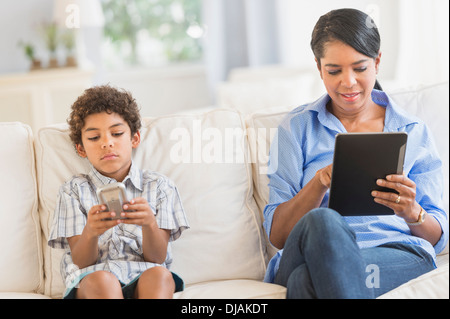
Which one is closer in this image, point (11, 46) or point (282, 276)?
point (282, 276)

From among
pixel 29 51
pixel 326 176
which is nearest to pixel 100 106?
pixel 326 176

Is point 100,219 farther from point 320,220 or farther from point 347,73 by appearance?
point 347,73

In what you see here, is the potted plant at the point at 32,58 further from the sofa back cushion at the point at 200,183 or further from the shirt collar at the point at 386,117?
the shirt collar at the point at 386,117

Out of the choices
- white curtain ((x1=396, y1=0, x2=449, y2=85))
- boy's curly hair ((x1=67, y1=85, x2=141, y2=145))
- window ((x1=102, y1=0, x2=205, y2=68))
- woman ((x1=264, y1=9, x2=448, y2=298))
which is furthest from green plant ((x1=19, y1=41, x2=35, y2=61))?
woman ((x1=264, y1=9, x2=448, y2=298))

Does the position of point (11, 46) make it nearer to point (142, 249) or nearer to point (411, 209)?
point (142, 249)

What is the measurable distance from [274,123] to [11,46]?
305 centimetres

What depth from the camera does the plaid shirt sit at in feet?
4.25

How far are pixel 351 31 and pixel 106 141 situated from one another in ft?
1.92

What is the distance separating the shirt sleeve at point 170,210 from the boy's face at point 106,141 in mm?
117

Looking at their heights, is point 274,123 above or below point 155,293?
above

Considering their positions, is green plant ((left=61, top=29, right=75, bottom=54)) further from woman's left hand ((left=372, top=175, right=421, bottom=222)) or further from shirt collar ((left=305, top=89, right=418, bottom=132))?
woman's left hand ((left=372, top=175, right=421, bottom=222))

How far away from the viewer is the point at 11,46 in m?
4.07

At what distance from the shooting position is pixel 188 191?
1500 mm
